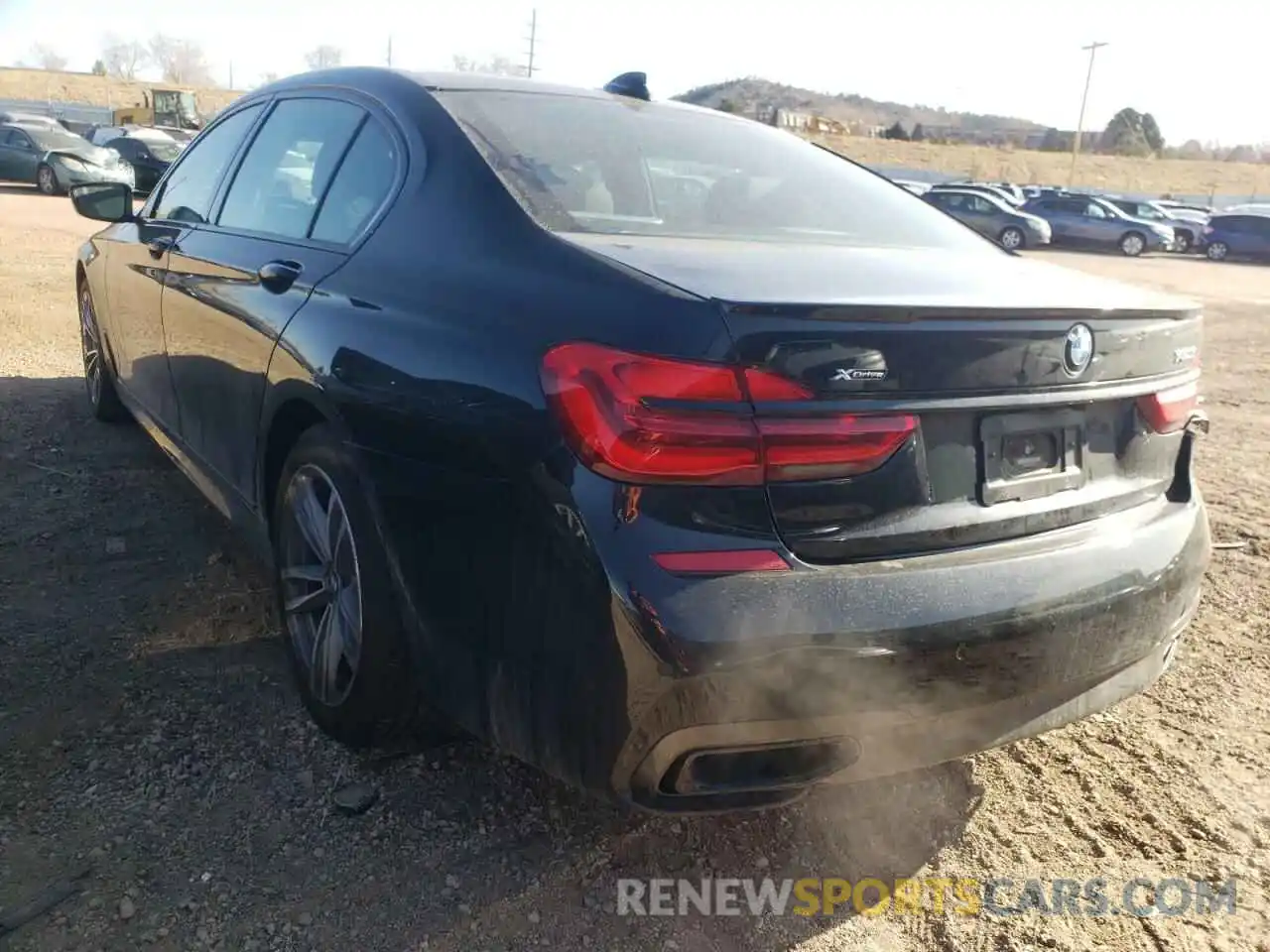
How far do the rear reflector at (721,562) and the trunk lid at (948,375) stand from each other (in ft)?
0.20

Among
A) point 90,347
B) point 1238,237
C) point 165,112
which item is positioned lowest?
point 90,347

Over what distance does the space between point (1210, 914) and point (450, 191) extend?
2.29m

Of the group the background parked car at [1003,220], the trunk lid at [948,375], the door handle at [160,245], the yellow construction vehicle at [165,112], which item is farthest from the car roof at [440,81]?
the yellow construction vehicle at [165,112]

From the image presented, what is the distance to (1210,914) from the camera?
2.26m

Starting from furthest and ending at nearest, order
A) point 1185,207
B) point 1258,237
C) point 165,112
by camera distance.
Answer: point 165,112, point 1185,207, point 1258,237

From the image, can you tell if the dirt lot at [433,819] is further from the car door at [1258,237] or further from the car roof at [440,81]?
the car door at [1258,237]

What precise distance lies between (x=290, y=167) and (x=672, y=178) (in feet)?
4.01

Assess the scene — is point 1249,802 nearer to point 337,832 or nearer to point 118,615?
point 337,832

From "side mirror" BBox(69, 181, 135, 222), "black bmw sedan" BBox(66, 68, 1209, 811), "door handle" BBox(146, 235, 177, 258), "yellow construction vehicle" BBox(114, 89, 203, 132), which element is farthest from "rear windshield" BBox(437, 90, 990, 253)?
"yellow construction vehicle" BBox(114, 89, 203, 132)

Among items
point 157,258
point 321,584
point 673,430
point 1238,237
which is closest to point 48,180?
point 157,258

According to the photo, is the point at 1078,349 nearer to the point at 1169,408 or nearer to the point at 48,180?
the point at 1169,408

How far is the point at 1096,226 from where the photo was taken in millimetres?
28359

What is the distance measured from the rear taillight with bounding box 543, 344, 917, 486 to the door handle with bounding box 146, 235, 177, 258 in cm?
251

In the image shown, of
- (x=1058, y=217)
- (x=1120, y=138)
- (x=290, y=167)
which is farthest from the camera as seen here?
(x=1120, y=138)
